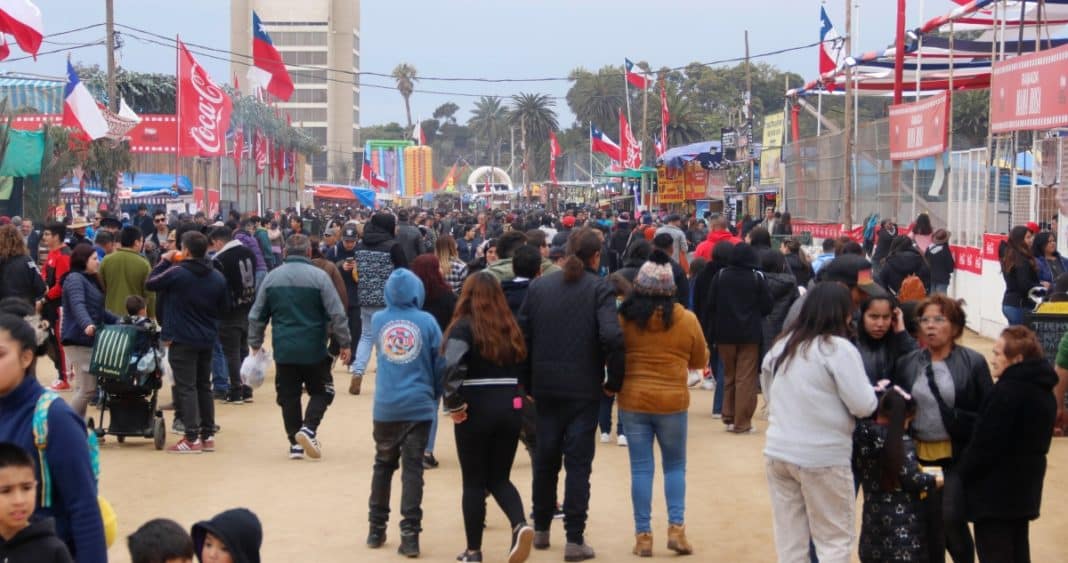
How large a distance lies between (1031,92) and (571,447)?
41.5 ft

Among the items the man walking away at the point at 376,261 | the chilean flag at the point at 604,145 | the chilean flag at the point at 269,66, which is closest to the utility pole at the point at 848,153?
the chilean flag at the point at 269,66

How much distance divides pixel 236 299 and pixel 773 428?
856cm

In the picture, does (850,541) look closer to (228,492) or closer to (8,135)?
(228,492)

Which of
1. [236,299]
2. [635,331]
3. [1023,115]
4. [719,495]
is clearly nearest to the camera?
[635,331]

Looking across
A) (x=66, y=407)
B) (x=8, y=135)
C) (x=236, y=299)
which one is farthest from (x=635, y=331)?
(x=8, y=135)

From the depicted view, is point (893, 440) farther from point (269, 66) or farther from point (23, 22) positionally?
point (269, 66)

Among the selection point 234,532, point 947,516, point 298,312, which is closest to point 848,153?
point 298,312

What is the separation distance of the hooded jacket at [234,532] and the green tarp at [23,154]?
28.8 meters

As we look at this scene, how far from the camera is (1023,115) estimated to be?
62.9 feet

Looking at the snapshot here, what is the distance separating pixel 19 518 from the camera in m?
4.00

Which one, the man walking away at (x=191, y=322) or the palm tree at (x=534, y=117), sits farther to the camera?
the palm tree at (x=534, y=117)

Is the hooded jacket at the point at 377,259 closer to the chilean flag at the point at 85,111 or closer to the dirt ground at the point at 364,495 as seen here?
the dirt ground at the point at 364,495

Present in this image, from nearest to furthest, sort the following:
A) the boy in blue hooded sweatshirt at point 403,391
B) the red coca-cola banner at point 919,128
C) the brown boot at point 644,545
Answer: the brown boot at point 644,545, the boy in blue hooded sweatshirt at point 403,391, the red coca-cola banner at point 919,128

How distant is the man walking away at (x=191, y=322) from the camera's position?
11727mm
